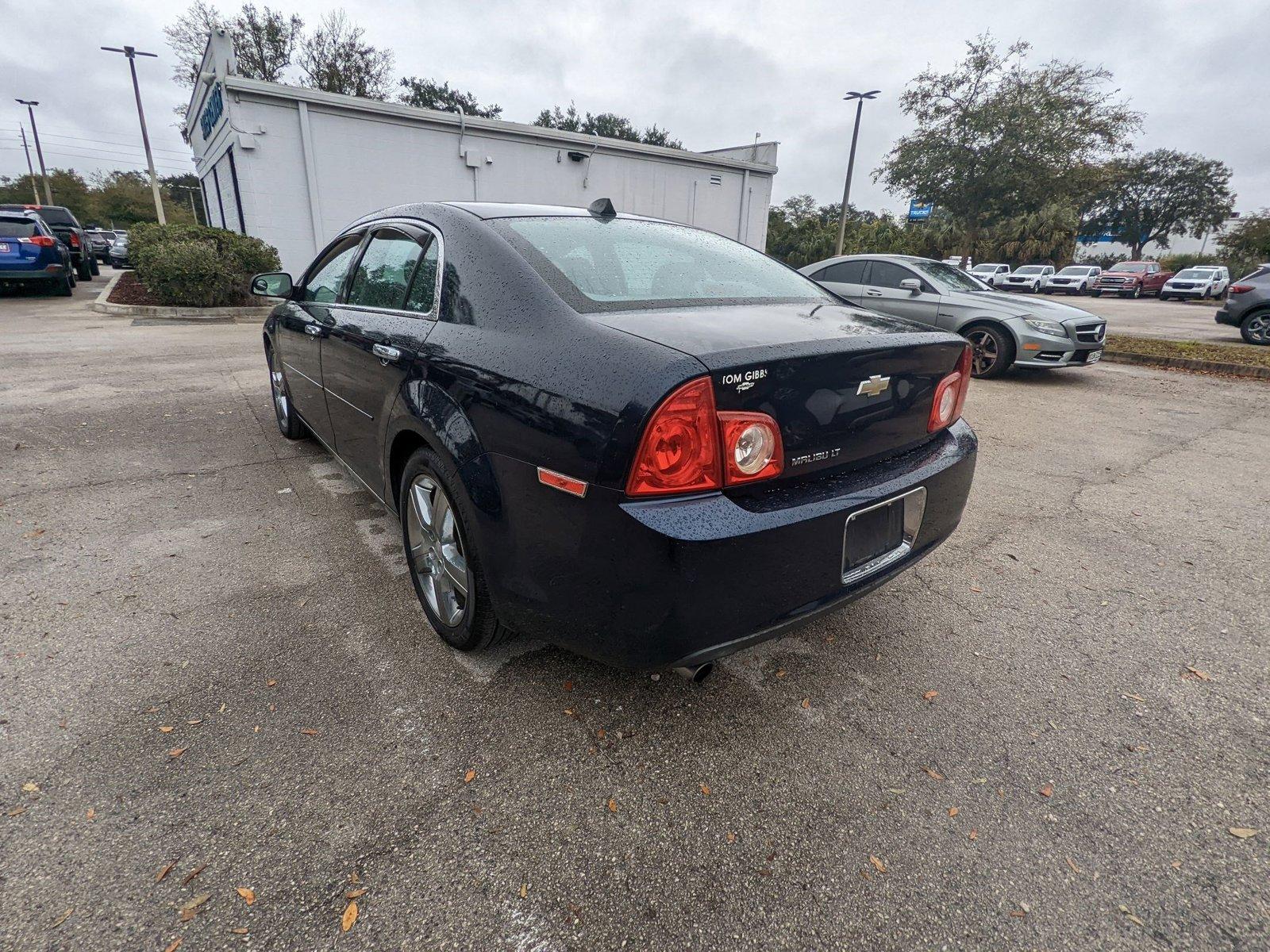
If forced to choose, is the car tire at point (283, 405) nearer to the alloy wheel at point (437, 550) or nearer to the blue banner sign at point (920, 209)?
the alloy wheel at point (437, 550)

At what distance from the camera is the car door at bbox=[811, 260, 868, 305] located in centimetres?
862

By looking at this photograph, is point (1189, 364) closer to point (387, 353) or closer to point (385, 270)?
point (385, 270)

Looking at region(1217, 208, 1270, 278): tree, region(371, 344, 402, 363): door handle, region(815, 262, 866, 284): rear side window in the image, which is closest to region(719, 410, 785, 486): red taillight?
region(371, 344, 402, 363): door handle

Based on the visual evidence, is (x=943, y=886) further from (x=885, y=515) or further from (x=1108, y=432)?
(x=1108, y=432)

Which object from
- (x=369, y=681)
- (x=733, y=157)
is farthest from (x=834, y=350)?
(x=733, y=157)

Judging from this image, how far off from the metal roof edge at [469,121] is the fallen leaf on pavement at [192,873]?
16079 millimetres

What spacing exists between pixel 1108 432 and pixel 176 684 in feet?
22.8

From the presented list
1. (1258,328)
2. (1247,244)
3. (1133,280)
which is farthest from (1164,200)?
(1258,328)

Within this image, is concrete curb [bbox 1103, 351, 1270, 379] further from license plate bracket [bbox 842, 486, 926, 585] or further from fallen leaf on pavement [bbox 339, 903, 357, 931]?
fallen leaf on pavement [bbox 339, 903, 357, 931]

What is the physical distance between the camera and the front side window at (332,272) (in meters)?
3.38

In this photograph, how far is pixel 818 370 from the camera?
1.81 m

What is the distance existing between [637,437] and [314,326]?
2582 millimetres

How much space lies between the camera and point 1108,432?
5863 millimetres

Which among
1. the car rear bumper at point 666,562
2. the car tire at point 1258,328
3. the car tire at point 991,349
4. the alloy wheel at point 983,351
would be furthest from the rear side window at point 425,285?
the car tire at point 1258,328
